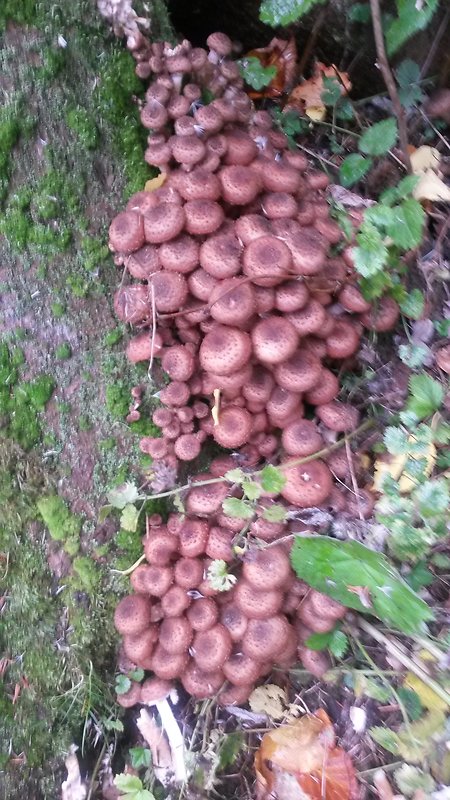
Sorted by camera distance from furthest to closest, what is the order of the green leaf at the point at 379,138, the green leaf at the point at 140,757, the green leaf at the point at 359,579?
the green leaf at the point at 379,138 → the green leaf at the point at 140,757 → the green leaf at the point at 359,579

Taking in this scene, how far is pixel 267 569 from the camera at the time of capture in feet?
9.43

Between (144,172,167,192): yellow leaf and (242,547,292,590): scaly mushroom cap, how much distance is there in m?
1.84

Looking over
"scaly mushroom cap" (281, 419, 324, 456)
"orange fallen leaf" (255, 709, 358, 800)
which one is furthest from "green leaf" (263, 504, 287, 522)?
"orange fallen leaf" (255, 709, 358, 800)

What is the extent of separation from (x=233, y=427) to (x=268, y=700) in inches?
56.8

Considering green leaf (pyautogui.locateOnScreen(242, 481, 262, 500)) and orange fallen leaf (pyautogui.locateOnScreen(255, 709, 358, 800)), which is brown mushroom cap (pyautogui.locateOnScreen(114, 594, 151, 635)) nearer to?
green leaf (pyautogui.locateOnScreen(242, 481, 262, 500))

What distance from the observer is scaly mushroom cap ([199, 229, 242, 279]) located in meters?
2.80

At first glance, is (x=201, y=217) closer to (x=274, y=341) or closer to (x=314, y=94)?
(x=274, y=341)

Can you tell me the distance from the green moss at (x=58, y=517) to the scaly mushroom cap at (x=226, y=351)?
107 cm

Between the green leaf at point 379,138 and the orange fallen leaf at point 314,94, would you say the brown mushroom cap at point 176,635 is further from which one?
the orange fallen leaf at point 314,94

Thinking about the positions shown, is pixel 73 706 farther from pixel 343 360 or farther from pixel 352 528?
pixel 343 360

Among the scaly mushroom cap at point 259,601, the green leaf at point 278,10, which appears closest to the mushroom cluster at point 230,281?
the green leaf at point 278,10

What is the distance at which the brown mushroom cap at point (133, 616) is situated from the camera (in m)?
2.98

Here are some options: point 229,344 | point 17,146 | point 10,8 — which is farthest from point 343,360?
point 10,8

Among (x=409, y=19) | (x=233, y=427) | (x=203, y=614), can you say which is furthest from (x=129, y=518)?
(x=409, y=19)
